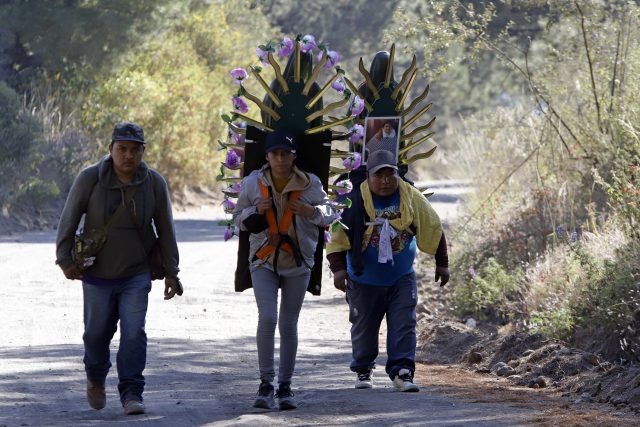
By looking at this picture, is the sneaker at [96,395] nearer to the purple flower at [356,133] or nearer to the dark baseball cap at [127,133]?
the dark baseball cap at [127,133]

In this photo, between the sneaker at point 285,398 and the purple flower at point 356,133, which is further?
the purple flower at point 356,133

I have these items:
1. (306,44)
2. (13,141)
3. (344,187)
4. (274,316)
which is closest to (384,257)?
(344,187)

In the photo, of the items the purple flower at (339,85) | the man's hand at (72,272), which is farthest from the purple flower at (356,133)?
the man's hand at (72,272)

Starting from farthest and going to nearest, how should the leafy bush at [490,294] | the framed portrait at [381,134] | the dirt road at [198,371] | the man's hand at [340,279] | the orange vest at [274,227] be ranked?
the leafy bush at [490,294]
the framed portrait at [381,134]
the man's hand at [340,279]
the orange vest at [274,227]
the dirt road at [198,371]

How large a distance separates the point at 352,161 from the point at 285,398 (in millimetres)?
2176

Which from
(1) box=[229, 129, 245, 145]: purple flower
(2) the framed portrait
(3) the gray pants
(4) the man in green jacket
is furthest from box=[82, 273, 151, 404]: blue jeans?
(2) the framed portrait

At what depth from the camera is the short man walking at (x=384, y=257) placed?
991 centimetres

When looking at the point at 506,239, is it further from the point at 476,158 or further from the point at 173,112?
the point at 173,112

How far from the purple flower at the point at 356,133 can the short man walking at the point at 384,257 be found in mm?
311

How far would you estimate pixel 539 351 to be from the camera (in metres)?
11.6

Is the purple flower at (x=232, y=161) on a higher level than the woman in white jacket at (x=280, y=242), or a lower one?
higher

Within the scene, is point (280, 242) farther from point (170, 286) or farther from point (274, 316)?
point (170, 286)

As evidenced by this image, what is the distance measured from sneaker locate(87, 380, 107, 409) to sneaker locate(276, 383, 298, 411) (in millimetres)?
1137

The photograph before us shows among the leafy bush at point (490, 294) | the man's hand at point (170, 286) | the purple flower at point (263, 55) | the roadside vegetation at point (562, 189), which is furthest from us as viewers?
the leafy bush at point (490, 294)
